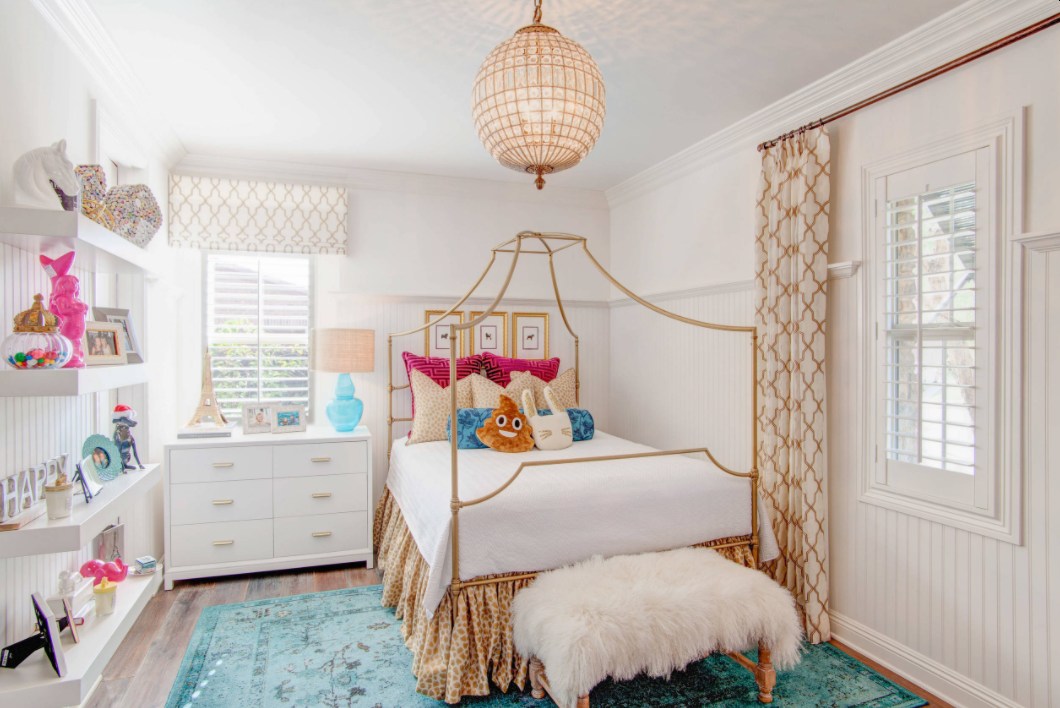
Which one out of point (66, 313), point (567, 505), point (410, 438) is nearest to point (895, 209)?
point (567, 505)

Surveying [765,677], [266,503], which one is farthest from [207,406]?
[765,677]

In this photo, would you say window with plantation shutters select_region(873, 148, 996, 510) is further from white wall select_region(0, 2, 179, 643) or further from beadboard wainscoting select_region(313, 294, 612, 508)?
white wall select_region(0, 2, 179, 643)

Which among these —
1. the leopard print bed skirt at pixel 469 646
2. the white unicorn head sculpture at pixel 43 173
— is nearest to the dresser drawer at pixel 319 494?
the leopard print bed skirt at pixel 469 646

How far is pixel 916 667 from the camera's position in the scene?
2420 millimetres

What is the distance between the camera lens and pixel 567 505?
241cm

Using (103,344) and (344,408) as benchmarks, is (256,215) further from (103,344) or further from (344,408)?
(103,344)

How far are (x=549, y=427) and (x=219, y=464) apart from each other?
1859 mm

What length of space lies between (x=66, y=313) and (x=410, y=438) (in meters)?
2.09

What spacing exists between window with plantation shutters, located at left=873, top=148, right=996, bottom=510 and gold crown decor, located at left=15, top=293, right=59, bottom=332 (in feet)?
9.62

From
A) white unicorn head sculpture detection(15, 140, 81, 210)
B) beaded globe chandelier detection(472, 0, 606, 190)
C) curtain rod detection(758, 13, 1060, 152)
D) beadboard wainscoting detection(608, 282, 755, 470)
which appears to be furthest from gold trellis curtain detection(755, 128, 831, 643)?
white unicorn head sculpture detection(15, 140, 81, 210)

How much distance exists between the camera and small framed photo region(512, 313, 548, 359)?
4.50 m

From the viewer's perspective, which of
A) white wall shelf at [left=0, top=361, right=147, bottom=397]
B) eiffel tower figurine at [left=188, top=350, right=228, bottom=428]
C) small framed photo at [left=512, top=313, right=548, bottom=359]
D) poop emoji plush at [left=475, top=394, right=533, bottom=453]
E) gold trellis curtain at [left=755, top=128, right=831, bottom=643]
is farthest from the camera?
small framed photo at [left=512, top=313, right=548, bottom=359]

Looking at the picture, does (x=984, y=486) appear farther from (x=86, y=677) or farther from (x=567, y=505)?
(x=86, y=677)

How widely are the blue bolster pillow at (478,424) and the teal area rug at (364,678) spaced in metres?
1.02
